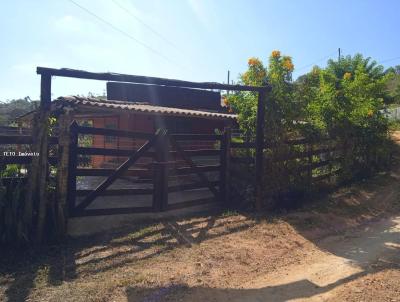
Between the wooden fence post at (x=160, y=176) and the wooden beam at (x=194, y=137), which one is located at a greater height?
the wooden beam at (x=194, y=137)

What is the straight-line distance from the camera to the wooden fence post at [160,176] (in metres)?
7.54

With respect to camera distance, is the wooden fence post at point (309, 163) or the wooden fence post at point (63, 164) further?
the wooden fence post at point (309, 163)

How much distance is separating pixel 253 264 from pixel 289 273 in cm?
51

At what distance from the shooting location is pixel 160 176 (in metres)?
7.58

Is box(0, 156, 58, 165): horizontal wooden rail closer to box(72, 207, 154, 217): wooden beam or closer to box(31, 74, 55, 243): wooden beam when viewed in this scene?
box(31, 74, 55, 243): wooden beam

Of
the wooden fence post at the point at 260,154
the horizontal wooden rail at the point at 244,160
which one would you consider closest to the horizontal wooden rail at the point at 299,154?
the wooden fence post at the point at 260,154

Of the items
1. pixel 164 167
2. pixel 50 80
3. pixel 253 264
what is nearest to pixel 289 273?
pixel 253 264

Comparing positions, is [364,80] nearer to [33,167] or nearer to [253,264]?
[253,264]

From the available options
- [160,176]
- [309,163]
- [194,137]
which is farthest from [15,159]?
[309,163]

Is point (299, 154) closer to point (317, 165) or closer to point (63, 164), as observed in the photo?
point (317, 165)

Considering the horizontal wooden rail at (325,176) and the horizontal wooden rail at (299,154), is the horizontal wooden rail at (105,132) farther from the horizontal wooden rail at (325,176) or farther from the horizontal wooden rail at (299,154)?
the horizontal wooden rail at (325,176)

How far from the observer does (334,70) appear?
66.1 ft

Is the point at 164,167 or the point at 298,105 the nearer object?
the point at 164,167

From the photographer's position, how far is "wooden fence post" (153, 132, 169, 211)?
24.7 ft
